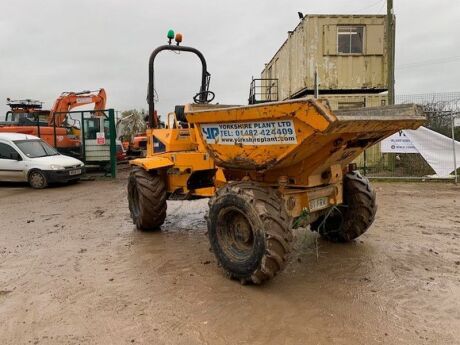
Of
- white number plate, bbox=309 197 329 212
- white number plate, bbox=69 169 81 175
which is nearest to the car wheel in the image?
white number plate, bbox=69 169 81 175

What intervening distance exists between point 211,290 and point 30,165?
1013 cm

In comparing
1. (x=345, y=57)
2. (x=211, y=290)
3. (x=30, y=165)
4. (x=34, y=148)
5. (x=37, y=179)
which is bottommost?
(x=211, y=290)

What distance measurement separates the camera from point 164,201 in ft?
20.2

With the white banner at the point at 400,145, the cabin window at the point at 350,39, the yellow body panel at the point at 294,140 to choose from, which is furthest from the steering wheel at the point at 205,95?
the cabin window at the point at 350,39

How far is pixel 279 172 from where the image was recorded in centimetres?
435

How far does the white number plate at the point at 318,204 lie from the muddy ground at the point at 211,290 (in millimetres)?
674

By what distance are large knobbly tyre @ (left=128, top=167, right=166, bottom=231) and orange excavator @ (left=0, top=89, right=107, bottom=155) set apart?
28.8ft

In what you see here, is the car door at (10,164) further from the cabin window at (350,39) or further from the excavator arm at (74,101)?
the cabin window at (350,39)

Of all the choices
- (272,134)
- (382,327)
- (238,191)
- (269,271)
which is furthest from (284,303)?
(272,134)

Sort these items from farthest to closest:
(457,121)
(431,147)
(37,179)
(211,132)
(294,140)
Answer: (37,179) < (457,121) < (431,147) < (211,132) < (294,140)

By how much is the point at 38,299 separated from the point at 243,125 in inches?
99.8

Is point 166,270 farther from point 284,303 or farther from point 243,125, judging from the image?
point 243,125

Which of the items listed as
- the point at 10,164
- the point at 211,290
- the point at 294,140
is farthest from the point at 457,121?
the point at 10,164

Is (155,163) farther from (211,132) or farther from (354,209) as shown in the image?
(354,209)
